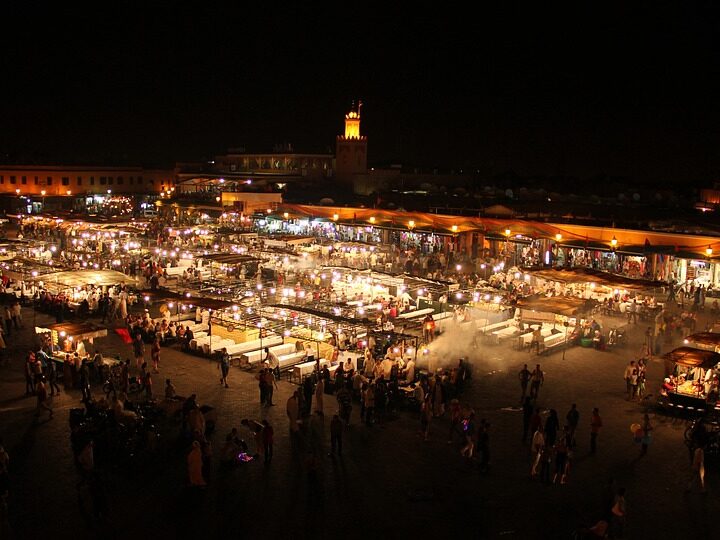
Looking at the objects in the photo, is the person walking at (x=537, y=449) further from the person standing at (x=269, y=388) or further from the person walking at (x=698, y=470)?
the person standing at (x=269, y=388)

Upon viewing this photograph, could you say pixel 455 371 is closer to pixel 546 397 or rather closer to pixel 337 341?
pixel 546 397

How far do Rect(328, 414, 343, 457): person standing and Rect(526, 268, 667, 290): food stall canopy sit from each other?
12045 mm

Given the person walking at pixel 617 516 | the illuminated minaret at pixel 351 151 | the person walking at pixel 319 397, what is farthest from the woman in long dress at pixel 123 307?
the illuminated minaret at pixel 351 151

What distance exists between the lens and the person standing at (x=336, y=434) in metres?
10.7

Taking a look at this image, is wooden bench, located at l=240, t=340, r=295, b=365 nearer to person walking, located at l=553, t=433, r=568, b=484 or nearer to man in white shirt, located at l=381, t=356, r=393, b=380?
man in white shirt, located at l=381, t=356, r=393, b=380

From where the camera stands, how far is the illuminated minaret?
5528cm

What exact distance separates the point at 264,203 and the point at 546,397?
32.4 m

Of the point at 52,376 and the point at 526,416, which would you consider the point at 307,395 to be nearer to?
the point at 526,416

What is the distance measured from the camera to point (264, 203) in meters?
43.7

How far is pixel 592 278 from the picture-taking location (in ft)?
67.1

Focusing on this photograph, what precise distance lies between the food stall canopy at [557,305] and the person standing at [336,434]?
28.3ft

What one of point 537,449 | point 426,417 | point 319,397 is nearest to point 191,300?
point 319,397

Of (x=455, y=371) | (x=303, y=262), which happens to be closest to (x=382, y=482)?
(x=455, y=371)

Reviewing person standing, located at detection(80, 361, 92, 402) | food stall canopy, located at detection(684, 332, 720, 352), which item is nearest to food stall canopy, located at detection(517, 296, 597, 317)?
food stall canopy, located at detection(684, 332, 720, 352)
